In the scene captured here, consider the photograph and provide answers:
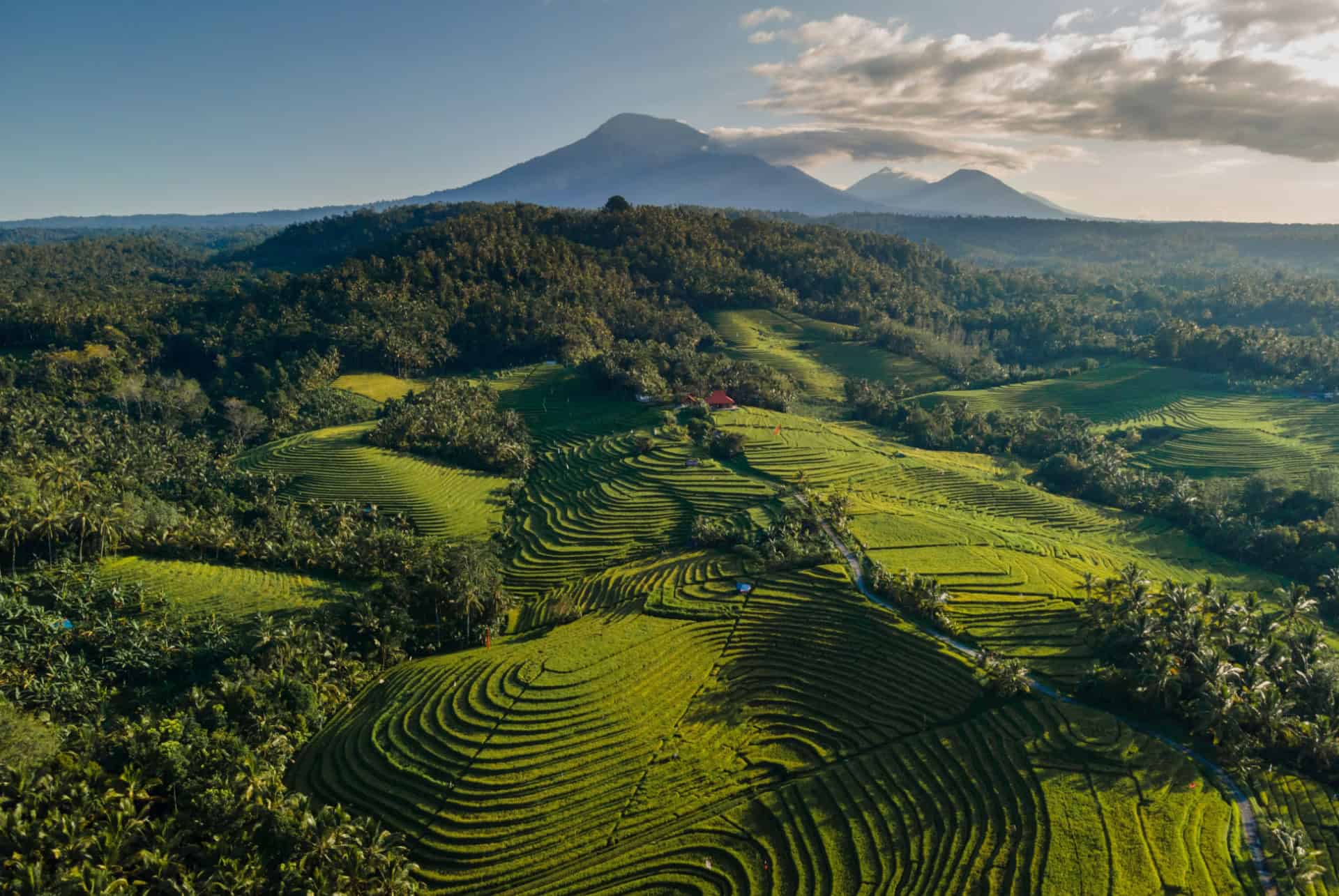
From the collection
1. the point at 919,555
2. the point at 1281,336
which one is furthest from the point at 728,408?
the point at 1281,336

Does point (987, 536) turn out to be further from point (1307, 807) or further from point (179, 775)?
point (179, 775)

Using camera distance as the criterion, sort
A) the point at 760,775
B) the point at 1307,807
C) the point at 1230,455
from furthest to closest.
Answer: the point at 1230,455 → the point at 760,775 → the point at 1307,807

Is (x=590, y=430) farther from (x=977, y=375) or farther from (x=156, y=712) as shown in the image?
(x=977, y=375)

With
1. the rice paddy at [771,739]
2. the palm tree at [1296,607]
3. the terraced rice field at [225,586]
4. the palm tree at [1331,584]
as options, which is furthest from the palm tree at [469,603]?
the palm tree at [1331,584]

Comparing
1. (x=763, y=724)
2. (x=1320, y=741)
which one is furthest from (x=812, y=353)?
(x=1320, y=741)

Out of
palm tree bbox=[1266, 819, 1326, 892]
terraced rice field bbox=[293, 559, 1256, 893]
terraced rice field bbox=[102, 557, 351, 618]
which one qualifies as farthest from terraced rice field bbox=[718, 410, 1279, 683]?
terraced rice field bbox=[102, 557, 351, 618]

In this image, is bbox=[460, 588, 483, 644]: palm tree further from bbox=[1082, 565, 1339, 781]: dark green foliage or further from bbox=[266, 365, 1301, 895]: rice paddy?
bbox=[1082, 565, 1339, 781]: dark green foliage
